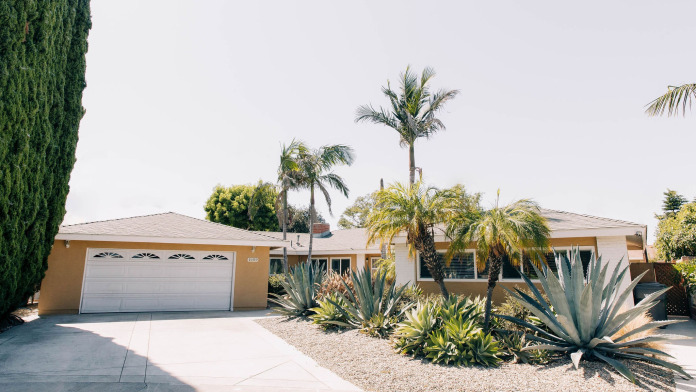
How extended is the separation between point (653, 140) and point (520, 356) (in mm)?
10025

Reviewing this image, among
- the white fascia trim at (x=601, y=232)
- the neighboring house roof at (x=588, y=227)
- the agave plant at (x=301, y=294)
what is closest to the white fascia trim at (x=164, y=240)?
the agave plant at (x=301, y=294)

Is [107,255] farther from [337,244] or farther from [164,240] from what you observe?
[337,244]

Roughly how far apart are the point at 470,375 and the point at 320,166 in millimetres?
13042

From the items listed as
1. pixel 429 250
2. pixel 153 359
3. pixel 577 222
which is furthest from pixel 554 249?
pixel 153 359

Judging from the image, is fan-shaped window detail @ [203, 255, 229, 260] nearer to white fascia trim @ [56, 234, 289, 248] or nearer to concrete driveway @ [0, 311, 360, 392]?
white fascia trim @ [56, 234, 289, 248]

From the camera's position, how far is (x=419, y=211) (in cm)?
963

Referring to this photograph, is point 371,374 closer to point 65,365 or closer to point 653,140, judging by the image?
point 65,365

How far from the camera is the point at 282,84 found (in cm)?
Answer: 1258

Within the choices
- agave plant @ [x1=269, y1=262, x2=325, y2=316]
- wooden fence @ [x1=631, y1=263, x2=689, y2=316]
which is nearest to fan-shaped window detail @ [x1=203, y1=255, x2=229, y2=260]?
agave plant @ [x1=269, y1=262, x2=325, y2=316]

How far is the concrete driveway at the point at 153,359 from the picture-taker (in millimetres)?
5137

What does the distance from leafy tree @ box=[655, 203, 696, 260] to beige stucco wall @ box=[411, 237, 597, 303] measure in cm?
1230

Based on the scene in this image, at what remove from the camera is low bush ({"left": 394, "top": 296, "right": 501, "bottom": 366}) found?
5852 millimetres

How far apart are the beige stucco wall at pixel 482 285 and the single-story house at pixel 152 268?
592 centimetres

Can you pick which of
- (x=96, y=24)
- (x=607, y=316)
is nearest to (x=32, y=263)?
(x=96, y=24)
